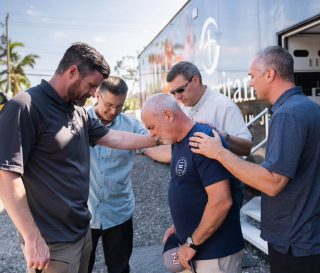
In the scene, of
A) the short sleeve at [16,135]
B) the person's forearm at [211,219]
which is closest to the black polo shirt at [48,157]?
the short sleeve at [16,135]

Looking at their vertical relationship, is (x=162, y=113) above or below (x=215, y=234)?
above

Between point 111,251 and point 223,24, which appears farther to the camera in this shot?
point 223,24

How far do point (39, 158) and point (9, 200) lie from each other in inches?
9.7

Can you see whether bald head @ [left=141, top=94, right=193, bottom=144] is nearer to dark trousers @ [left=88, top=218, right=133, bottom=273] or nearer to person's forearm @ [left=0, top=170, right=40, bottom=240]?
person's forearm @ [left=0, top=170, right=40, bottom=240]

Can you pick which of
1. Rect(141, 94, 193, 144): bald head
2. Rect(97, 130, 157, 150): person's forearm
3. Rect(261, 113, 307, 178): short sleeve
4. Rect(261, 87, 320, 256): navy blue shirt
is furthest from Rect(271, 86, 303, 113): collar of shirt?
Rect(97, 130, 157, 150): person's forearm

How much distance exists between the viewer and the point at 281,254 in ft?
5.88

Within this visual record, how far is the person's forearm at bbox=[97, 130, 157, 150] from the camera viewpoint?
7.97ft

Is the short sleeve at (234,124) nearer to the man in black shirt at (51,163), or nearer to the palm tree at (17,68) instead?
the man in black shirt at (51,163)

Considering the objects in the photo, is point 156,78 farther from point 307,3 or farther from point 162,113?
point 162,113

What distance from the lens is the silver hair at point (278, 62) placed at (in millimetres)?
1795

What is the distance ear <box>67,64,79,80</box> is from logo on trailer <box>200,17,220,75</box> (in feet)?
10.2

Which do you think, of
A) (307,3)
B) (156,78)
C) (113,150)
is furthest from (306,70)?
(156,78)

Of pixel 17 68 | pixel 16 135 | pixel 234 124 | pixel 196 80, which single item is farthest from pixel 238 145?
pixel 17 68

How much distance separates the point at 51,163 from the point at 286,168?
3.57 ft
